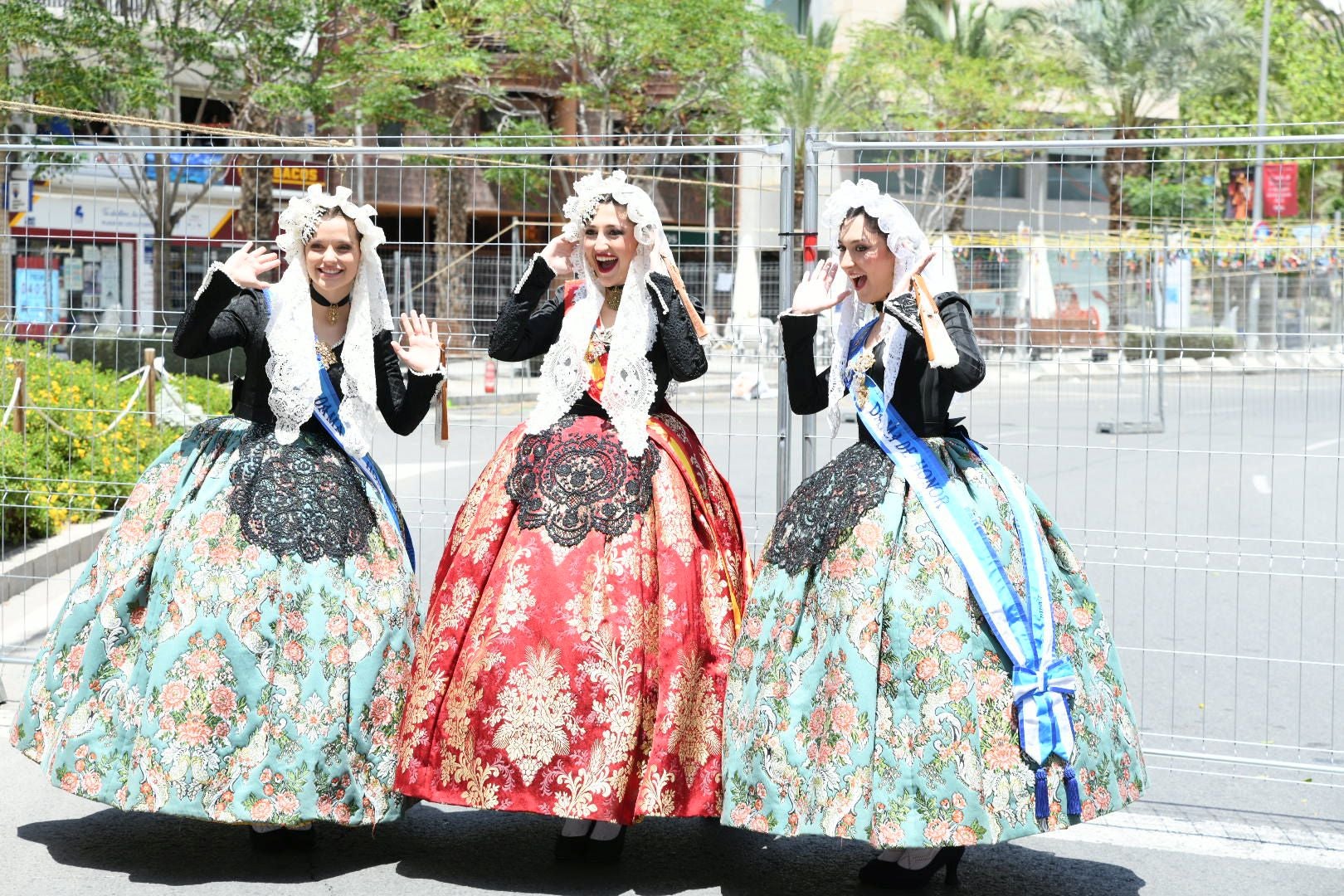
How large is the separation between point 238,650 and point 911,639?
1658mm

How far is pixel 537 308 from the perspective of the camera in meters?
4.59

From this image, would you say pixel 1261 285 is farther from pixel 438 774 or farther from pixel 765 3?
pixel 765 3

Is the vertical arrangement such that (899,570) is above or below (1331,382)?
below

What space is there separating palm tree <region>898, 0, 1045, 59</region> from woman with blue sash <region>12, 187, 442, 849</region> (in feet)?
103

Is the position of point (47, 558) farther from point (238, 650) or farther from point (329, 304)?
point (238, 650)

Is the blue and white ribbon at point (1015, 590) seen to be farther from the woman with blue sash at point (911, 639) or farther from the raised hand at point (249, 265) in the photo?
the raised hand at point (249, 265)

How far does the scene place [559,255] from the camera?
455 centimetres

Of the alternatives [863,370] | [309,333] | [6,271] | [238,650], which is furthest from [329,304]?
[6,271]

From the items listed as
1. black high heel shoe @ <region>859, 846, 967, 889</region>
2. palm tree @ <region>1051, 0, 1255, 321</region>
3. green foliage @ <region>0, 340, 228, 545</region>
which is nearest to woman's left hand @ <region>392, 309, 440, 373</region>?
black high heel shoe @ <region>859, 846, 967, 889</region>

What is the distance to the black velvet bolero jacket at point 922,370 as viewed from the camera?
399 cm

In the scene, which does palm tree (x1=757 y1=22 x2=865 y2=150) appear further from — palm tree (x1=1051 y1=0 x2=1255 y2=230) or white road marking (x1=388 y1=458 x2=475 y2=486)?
white road marking (x1=388 y1=458 x2=475 y2=486)

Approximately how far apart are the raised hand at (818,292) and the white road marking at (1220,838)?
1689 mm

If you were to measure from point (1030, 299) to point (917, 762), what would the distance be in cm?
227

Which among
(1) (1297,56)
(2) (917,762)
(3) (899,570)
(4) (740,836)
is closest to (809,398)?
(3) (899,570)
